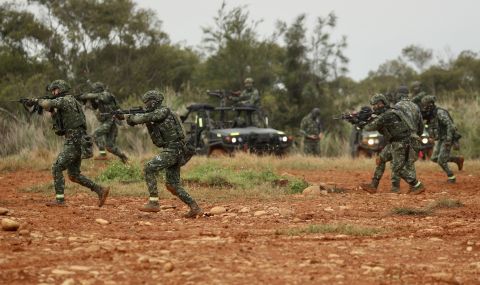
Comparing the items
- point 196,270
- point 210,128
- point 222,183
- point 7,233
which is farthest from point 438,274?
point 210,128

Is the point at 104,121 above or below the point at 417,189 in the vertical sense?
above

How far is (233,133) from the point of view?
21469mm

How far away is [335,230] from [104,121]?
10.6m

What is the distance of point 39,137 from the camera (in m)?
23.8

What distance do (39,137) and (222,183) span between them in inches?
394

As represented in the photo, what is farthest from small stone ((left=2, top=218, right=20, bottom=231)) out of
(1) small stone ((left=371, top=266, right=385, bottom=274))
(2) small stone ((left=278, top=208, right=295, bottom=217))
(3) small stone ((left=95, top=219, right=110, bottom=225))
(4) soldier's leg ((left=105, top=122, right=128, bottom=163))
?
(4) soldier's leg ((left=105, top=122, right=128, bottom=163))

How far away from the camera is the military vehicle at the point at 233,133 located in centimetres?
2145

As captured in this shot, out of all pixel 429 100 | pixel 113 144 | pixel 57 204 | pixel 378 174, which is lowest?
pixel 57 204

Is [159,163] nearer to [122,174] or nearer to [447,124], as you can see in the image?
[122,174]

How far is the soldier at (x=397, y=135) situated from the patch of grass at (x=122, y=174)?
16.1 feet


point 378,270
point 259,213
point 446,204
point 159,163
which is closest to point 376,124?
point 446,204

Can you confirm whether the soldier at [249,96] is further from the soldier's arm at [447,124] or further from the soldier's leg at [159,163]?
the soldier's leg at [159,163]

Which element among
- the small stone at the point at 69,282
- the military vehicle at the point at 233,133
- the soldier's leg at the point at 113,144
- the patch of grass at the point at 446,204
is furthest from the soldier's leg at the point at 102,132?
the small stone at the point at 69,282

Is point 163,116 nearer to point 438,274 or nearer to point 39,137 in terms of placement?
point 438,274
